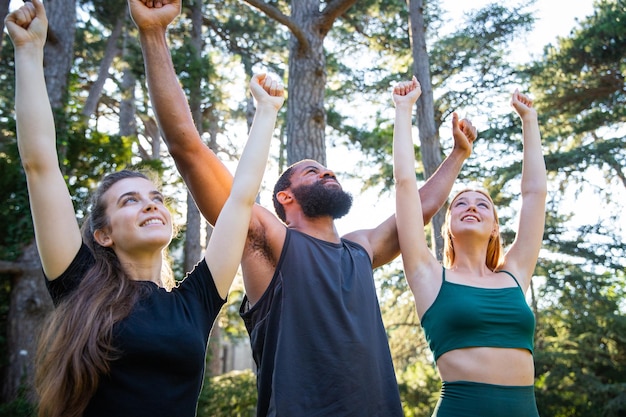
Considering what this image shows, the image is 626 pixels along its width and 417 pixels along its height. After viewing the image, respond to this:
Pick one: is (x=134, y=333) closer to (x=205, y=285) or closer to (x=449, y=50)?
(x=205, y=285)

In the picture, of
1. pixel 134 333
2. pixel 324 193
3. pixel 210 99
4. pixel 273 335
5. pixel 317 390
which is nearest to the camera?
pixel 134 333

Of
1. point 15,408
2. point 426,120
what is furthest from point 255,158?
point 426,120

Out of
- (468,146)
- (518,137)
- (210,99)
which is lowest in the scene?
(468,146)

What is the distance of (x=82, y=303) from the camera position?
162cm

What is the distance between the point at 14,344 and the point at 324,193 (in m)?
5.96

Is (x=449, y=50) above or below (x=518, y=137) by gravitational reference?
above

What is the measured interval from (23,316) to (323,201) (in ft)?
19.4

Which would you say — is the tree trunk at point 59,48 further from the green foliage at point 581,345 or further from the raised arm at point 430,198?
the green foliage at point 581,345

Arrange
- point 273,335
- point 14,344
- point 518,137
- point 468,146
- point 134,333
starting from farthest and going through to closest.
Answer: point 518,137 → point 14,344 → point 468,146 → point 273,335 → point 134,333

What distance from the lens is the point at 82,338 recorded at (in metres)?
1.56

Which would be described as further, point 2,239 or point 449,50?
point 449,50

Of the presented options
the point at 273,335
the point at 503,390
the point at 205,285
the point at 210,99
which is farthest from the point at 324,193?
the point at 210,99

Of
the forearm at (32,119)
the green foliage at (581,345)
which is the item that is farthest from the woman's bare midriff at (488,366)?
the green foliage at (581,345)

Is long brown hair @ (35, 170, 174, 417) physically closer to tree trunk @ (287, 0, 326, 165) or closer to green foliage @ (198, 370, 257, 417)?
tree trunk @ (287, 0, 326, 165)
